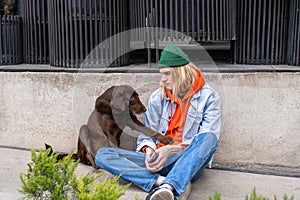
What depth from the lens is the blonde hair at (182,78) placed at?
373cm

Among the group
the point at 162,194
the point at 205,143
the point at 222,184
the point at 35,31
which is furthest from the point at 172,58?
the point at 35,31

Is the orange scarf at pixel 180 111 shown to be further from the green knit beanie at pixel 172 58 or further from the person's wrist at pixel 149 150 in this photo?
the green knit beanie at pixel 172 58

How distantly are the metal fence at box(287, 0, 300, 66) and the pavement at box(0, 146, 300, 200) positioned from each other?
1.38 meters

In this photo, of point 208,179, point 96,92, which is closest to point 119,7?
point 96,92

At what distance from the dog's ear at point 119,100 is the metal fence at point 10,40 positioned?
7.37 ft

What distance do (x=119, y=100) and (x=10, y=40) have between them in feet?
7.83

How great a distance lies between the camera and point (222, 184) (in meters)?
4.03

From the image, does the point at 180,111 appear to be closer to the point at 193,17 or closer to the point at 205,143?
the point at 205,143

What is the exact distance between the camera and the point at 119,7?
500cm

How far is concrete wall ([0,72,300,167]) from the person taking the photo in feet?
14.1

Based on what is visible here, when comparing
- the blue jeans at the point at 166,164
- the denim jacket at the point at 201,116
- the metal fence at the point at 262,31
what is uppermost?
the metal fence at the point at 262,31

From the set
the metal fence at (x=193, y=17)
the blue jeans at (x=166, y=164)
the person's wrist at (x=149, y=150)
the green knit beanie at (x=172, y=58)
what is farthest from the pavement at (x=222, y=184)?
the metal fence at (x=193, y=17)

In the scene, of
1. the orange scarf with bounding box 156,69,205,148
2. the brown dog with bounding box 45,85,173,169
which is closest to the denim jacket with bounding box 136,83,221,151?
the orange scarf with bounding box 156,69,205,148

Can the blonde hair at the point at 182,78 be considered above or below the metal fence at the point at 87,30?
below
